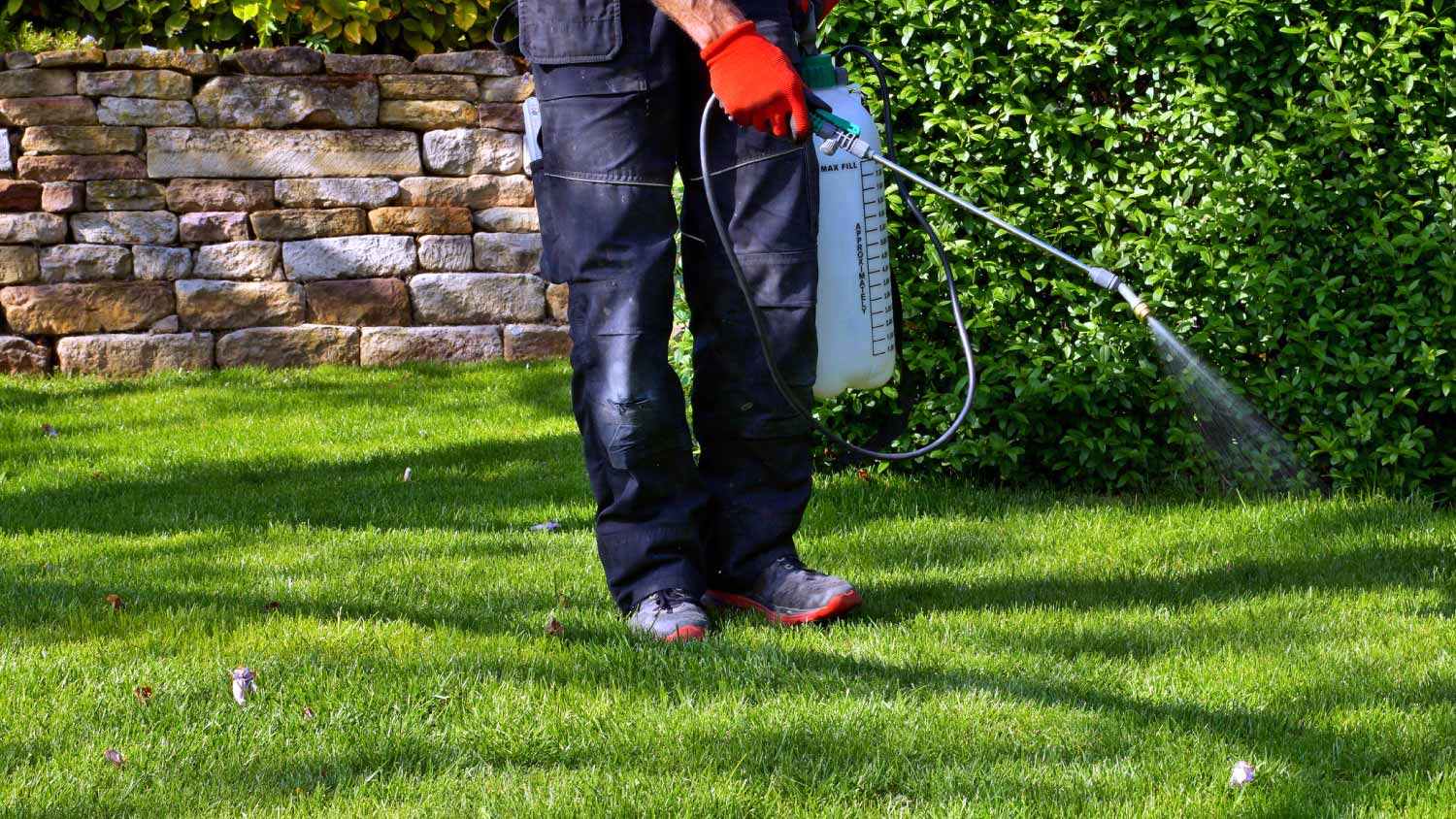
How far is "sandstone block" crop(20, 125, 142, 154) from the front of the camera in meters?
6.25

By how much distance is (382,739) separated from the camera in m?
2.31

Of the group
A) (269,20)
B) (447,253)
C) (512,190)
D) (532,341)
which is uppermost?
(269,20)

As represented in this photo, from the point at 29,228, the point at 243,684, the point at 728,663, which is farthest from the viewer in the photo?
the point at 29,228

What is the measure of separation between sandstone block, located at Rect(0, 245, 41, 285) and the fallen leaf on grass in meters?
4.30

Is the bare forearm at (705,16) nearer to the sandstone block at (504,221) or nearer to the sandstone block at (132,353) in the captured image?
the sandstone block at (504,221)

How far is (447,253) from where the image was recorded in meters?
6.56

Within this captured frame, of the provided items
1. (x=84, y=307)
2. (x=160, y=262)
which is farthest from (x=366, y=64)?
(x=84, y=307)

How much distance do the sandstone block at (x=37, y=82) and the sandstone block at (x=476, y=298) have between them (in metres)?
1.62

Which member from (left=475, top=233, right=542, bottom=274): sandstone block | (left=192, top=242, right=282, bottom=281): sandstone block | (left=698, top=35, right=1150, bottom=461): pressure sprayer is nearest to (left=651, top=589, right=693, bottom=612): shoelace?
(left=698, top=35, right=1150, bottom=461): pressure sprayer

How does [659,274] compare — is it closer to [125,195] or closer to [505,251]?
[505,251]

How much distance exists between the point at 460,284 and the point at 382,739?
4.41 metres

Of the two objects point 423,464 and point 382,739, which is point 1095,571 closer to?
point 382,739

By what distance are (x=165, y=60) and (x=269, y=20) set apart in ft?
1.63

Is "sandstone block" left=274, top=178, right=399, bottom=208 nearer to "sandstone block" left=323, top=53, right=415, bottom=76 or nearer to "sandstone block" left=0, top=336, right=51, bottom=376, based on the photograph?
"sandstone block" left=323, top=53, right=415, bottom=76
